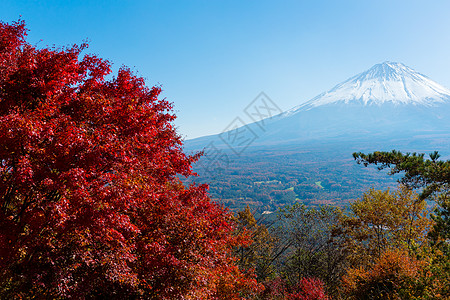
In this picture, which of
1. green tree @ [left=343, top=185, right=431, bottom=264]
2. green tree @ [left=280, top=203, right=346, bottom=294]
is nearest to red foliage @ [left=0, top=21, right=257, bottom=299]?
green tree @ [left=343, top=185, right=431, bottom=264]

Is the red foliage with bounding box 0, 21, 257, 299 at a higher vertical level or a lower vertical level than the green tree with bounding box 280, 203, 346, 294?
higher

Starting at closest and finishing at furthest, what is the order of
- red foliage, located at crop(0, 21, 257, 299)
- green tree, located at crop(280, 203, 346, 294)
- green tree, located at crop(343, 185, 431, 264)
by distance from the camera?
red foliage, located at crop(0, 21, 257, 299), green tree, located at crop(343, 185, 431, 264), green tree, located at crop(280, 203, 346, 294)

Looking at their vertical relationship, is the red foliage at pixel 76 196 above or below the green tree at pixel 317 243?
above

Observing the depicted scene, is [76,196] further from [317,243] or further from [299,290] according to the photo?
[317,243]

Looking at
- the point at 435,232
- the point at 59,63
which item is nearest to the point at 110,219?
the point at 59,63

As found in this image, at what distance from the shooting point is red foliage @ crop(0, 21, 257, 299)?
16.0 feet

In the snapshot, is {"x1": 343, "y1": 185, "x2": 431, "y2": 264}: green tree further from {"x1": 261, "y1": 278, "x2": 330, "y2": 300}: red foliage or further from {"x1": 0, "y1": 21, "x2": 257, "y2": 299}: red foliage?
{"x1": 0, "y1": 21, "x2": 257, "y2": 299}: red foliage

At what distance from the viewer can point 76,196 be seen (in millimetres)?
4805

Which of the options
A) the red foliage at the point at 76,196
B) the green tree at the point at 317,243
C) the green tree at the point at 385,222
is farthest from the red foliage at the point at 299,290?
the red foliage at the point at 76,196

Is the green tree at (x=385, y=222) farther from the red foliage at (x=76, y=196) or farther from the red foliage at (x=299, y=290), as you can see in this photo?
the red foliage at (x=76, y=196)

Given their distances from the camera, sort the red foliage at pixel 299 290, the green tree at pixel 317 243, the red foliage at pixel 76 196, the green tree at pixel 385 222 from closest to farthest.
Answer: the red foliage at pixel 76 196, the red foliage at pixel 299 290, the green tree at pixel 385 222, the green tree at pixel 317 243

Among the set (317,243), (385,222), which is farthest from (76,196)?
(317,243)

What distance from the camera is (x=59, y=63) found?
19.8 ft

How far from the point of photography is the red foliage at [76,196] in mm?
4867
